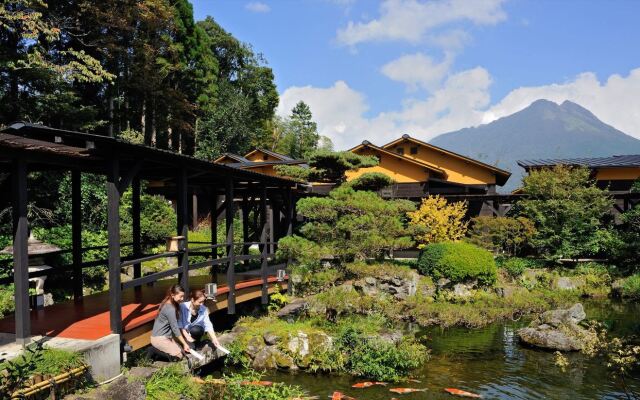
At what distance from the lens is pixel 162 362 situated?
8.24 metres

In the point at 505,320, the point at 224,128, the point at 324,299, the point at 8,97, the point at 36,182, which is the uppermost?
the point at 224,128

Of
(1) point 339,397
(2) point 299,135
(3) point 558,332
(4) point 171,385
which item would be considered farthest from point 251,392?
(2) point 299,135

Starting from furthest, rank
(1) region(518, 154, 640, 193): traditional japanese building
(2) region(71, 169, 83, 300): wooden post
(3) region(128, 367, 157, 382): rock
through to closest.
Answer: (1) region(518, 154, 640, 193): traditional japanese building
(2) region(71, 169, 83, 300): wooden post
(3) region(128, 367, 157, 382): rock

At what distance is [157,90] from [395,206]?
21614mm

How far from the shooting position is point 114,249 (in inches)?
311

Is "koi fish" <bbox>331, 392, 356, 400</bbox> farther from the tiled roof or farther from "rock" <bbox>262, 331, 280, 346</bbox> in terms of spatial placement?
the tiled roof

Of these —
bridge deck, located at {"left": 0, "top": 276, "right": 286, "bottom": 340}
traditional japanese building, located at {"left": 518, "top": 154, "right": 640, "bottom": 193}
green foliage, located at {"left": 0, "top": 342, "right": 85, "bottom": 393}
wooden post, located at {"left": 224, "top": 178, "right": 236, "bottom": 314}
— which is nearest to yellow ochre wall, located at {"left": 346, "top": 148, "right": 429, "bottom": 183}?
traditional japanese building, located at {"left": 518, "top": 154, "right": 640, "bottom": 193}

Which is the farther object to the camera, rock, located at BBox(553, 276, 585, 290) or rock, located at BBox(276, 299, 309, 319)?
rock, located at BBox(553, 276, 585, 290)

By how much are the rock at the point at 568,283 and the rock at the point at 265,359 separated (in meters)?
14.8

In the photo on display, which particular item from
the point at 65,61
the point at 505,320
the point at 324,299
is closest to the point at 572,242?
the point at 505,320

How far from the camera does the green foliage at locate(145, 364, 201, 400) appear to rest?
277 inches

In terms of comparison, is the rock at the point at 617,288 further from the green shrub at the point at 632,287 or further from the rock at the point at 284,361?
the rock at the point at 284,361

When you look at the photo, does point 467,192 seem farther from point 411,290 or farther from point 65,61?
point 65,61

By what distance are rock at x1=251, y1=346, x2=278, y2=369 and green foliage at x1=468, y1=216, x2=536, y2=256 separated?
14.2m
